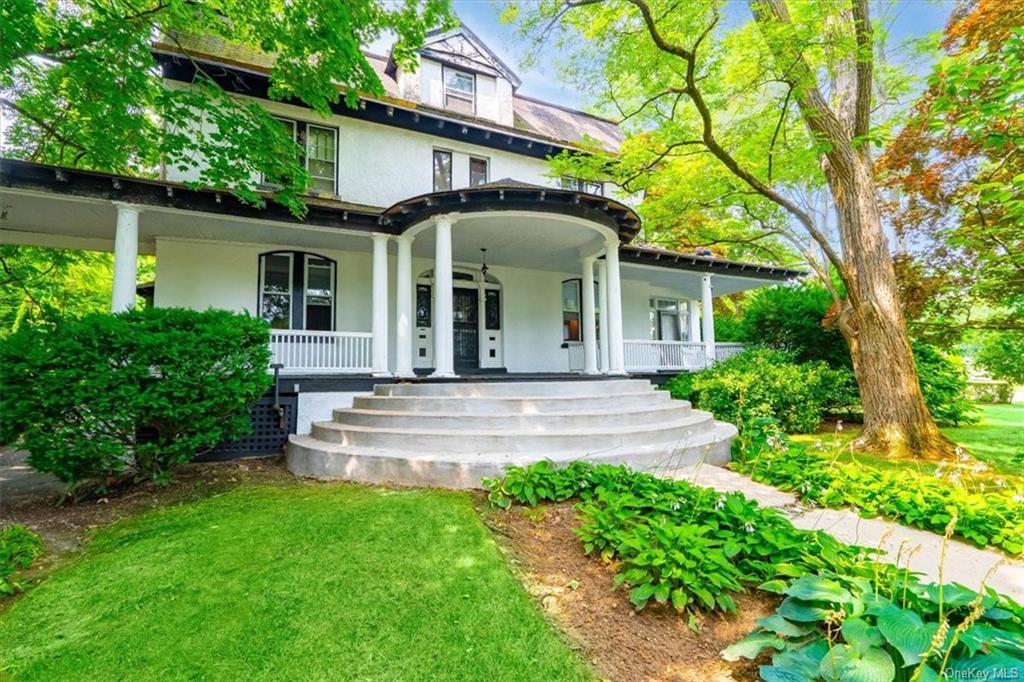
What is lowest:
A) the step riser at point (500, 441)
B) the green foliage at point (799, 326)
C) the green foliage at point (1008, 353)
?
the step riser at point (500, 441)

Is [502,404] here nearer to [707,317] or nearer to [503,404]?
[503,404]

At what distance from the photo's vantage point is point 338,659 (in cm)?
221

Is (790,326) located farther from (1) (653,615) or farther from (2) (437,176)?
(1) (653,615)

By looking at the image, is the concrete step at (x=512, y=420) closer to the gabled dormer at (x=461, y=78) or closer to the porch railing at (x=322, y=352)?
the porch railing at (x=322, y=352)

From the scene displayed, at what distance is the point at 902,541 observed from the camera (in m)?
2.28

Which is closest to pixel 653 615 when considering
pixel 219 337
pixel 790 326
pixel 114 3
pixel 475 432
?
pixel 475 432

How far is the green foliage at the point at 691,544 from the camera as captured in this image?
100 inches

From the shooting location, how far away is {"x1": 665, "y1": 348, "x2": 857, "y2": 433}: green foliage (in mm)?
8781

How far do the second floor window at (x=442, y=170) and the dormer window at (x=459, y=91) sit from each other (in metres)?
1.41

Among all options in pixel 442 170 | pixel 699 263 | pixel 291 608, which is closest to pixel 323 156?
pixel 442 170

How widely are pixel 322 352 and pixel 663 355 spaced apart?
8381 mm

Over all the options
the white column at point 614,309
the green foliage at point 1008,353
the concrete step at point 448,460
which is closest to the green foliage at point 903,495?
the concrete step at point 448,460

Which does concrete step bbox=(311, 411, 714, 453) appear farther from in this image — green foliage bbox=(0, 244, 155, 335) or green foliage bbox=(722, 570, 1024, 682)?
green foliage bbox=(0, 244, 155, 335)

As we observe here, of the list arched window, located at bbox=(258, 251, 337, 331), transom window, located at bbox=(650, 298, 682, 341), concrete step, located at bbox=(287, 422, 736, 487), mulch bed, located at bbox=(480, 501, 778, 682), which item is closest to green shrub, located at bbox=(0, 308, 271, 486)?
concrete step, located at bbox=(287, 422, 736, 487)
